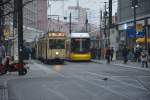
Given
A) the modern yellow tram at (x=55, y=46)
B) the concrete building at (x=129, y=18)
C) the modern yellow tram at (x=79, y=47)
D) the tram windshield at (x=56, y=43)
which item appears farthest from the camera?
the concrete building at (x=129, y=18)

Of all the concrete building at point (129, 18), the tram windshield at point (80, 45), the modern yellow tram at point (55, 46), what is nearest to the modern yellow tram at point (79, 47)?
the tram windshield at point (80, 45)

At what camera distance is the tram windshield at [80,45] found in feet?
200

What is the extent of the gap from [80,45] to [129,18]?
15.9 metres

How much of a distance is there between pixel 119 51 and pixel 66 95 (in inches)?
1908

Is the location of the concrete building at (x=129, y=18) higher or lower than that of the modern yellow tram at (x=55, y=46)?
higher

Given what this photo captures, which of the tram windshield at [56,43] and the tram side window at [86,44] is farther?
the tram side window at [86,44]

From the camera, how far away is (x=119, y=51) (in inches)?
2667

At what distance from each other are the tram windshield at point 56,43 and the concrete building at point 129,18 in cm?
1067

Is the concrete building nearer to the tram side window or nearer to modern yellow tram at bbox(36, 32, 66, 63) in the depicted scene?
the tram side window

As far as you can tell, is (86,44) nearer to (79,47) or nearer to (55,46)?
(79,47)

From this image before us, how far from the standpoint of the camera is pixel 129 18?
74.8 metres

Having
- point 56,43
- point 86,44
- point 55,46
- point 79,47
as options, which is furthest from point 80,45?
point 55,46

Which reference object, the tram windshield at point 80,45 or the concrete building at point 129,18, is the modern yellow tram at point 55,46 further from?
the concrete building at point 129,18

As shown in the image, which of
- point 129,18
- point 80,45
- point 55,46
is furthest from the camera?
point 129,18
